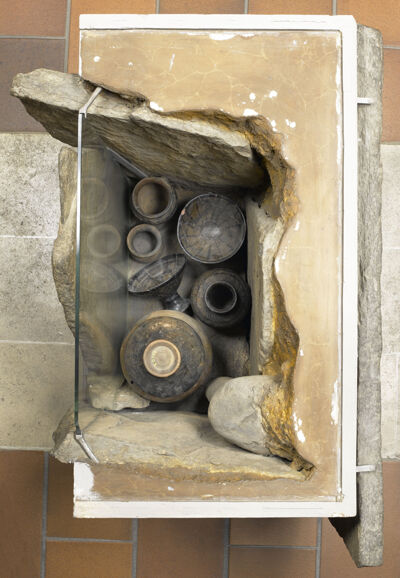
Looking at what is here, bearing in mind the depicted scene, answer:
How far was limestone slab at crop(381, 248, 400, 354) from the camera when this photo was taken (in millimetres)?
3146

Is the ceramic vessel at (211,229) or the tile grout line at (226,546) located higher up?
the ceramic vessel at (211,229)

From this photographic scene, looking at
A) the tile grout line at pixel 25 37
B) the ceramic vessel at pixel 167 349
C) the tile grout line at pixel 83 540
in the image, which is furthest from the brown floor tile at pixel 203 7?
the tile grout line at pixel 83 540

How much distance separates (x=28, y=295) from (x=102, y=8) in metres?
2.00

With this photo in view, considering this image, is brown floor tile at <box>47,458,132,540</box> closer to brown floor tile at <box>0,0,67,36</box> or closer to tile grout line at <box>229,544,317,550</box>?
tile grout line at <box>229,544,317,550</box>

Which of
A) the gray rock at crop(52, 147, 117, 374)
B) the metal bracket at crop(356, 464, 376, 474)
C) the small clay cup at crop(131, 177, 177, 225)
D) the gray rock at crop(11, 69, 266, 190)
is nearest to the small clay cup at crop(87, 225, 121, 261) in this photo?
the gray rock at crop(52, 147, 117, 374)

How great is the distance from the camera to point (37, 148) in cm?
320

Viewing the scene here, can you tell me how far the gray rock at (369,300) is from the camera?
203cm

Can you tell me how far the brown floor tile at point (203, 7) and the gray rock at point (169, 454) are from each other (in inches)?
→ 105

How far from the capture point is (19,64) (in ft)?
10.6

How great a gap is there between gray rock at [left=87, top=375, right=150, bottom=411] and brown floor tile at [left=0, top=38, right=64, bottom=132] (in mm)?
1817

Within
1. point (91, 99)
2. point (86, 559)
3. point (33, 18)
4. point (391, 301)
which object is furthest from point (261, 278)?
point (33, 18)

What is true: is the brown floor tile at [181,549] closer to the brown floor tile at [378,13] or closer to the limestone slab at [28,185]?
the limestone slab at [28,185]

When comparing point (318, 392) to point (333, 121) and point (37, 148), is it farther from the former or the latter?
point (37, 148)

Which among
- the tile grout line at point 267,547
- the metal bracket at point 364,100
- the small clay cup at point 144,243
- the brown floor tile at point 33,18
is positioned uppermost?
the brown floor tile at point 33,18
